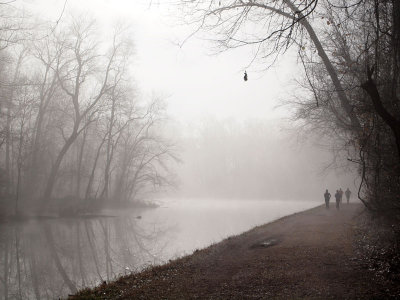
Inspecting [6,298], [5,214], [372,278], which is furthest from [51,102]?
[372,278]

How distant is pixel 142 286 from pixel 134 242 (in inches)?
399

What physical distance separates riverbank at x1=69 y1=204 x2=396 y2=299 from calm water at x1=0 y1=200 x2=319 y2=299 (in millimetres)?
2571

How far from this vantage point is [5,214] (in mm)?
22984

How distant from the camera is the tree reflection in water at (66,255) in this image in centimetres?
995

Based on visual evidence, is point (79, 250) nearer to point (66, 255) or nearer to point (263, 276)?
point (66, 255)

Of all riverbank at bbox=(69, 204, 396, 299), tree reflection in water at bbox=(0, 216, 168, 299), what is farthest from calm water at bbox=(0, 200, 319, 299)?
riverbank at bbox=(69, 204, 396, 299)

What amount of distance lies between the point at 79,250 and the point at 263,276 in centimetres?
1038

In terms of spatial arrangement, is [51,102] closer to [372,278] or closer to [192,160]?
[372,278]

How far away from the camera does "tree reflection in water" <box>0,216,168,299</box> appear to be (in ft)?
32.7

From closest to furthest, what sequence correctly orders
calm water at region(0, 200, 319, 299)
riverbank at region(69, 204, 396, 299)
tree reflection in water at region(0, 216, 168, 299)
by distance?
riverbank at region(69, 204, 396, 299), tree reflection in water at region(0, 216, 168, 299), calm water at region(0, 200, 319, 299)

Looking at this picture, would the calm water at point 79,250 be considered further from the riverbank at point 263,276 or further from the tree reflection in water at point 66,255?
the riverbank at point 263,276

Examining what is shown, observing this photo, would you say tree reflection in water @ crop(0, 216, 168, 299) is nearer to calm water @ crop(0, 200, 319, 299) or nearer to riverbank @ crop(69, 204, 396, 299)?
calm water @ crop(0, 200, 319, 299)

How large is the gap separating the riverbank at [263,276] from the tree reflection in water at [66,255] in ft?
8.04

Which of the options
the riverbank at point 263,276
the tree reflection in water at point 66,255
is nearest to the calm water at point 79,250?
the tree reflection in water at point 66,255
